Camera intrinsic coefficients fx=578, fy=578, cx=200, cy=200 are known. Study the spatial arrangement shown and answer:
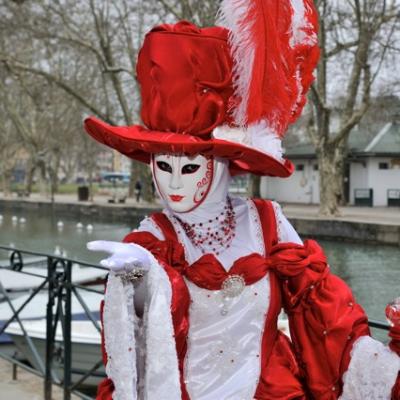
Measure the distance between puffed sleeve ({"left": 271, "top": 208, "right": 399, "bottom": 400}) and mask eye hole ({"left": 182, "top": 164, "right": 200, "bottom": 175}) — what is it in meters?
0.36

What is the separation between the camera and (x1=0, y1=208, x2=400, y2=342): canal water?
1017 cm

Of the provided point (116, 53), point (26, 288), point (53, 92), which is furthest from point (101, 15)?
point (26, 288)

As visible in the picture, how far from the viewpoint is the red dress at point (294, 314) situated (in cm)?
179

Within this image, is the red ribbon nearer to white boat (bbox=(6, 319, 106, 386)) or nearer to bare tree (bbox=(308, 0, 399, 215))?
white boat (bbox=(6, 319, 106, 386))

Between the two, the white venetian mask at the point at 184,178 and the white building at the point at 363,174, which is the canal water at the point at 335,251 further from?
the white building at the point at 363,174

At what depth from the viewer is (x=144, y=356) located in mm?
1643

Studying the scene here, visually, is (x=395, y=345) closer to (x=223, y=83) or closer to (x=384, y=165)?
(x=223, y=83)

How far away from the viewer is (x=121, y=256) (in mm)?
1491

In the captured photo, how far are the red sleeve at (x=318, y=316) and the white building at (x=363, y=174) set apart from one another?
23082mm

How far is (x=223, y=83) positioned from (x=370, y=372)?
0.97m

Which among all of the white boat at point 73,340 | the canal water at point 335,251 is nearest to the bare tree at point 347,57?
the canal water at point 335,251

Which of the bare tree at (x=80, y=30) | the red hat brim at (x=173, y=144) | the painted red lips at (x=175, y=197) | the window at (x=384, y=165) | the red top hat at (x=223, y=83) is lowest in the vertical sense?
the painted red lips at (x=175, y=197)

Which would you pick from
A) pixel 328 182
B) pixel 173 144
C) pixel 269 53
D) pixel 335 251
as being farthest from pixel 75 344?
pixel 328 182

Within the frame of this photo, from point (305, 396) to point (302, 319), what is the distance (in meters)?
0.24
